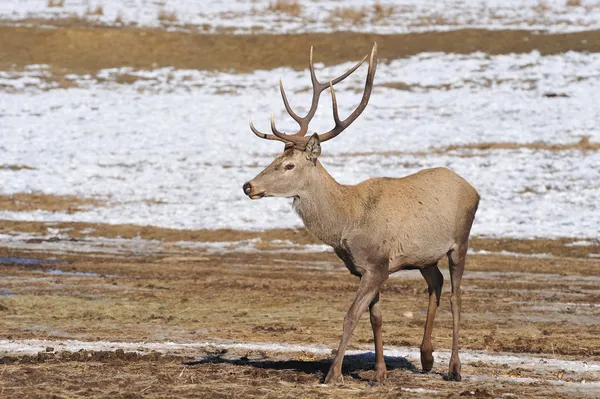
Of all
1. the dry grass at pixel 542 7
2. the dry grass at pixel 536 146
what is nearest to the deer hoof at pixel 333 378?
the dry grass at pixel 536 146

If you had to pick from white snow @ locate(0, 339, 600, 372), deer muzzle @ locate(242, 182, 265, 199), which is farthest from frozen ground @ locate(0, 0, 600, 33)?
deer muzzle @ locate(242, 182, 265, 199)

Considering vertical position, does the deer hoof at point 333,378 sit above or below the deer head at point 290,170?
below

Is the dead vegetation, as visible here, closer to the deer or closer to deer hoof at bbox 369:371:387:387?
the deer

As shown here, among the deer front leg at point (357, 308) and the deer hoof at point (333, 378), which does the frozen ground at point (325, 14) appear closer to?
the deer front leg at point (357, 308)

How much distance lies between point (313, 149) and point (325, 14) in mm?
39736

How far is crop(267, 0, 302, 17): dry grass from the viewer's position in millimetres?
49406

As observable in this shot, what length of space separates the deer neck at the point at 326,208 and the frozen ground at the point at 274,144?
14270 mm

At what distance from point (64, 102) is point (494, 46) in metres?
17.1

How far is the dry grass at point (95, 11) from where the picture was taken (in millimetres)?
48656

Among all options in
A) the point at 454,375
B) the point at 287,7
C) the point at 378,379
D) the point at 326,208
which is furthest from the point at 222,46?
the point at 378,379

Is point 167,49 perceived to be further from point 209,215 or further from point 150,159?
point 209,215

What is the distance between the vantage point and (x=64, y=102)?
126ft

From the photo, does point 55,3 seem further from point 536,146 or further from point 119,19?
point 536,146

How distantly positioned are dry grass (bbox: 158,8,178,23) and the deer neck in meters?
38.0
